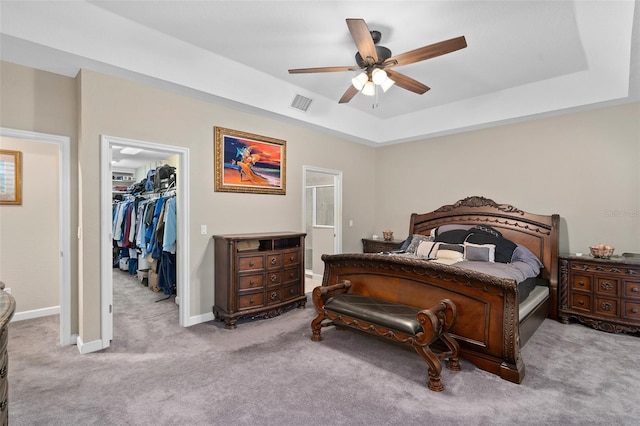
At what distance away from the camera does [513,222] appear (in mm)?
4465

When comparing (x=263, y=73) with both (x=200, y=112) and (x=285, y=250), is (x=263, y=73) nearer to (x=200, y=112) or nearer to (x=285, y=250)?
(x=200, y=112)

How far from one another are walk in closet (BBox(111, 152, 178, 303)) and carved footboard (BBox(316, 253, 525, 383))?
299 centimetres

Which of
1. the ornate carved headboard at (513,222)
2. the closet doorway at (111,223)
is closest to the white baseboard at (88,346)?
the closet doorway at (111,223)

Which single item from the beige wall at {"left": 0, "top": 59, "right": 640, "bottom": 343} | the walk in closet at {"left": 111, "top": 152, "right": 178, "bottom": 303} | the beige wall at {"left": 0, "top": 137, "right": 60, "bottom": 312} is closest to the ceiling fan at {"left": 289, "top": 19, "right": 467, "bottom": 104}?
the beige wall at {"left": 0, "top": 59, "right": 640, "bottom": 343}

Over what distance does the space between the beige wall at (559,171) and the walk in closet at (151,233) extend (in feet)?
13.7

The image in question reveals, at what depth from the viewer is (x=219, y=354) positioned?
117 inches

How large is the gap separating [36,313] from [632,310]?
7.07m

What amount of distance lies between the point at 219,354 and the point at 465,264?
2.84m

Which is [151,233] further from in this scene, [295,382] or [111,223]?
[295,382]

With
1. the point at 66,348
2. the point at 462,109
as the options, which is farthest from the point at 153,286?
the point at 462,109

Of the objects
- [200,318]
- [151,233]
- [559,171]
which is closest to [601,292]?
[559,171]

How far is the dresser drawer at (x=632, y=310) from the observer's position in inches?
135

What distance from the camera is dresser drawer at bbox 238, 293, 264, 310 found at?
3.72 metres

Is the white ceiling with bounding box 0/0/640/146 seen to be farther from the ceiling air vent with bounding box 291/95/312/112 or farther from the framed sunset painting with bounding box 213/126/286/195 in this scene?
the framed sunset painting with bounding box 213/126/286/195
